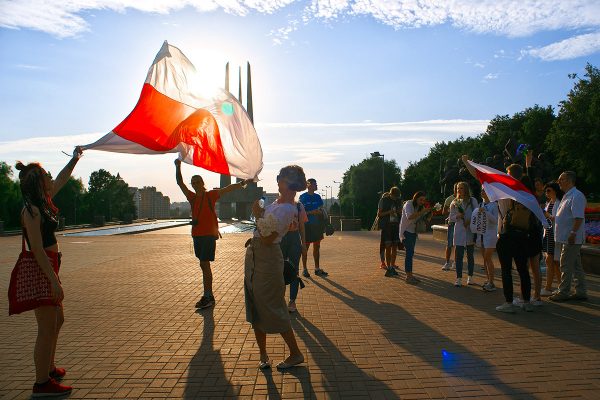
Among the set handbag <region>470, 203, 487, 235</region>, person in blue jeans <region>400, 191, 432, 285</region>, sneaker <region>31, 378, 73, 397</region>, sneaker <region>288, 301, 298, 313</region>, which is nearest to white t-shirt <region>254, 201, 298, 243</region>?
sneaker <region>31, 378, 73, 397</region>

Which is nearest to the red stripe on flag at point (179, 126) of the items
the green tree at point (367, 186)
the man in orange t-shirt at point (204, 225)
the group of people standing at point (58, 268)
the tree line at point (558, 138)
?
the group of people standing at point (58, 268)

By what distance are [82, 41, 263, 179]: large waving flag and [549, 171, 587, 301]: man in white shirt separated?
14.5 feet

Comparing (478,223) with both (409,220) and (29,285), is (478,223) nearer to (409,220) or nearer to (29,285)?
(409,220)

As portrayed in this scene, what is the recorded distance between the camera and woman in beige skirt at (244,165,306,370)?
4.45 meters

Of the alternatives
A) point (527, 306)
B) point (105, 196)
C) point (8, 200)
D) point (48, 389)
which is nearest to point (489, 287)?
point (527, 306)

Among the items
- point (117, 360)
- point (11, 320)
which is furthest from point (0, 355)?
point (11, 320)

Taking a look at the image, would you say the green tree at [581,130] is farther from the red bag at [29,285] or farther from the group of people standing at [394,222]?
the red bag at [29,285]

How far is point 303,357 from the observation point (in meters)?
4.75

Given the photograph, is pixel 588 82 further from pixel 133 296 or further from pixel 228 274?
pixel 133 296

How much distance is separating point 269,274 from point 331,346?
1.31 meters

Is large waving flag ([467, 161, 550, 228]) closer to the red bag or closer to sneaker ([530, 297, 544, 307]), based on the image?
sneaker ([530, 297, 544, 307])

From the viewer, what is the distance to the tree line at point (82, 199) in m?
59.3

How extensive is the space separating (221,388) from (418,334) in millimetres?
2495

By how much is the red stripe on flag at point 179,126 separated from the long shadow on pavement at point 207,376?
6.26ft
